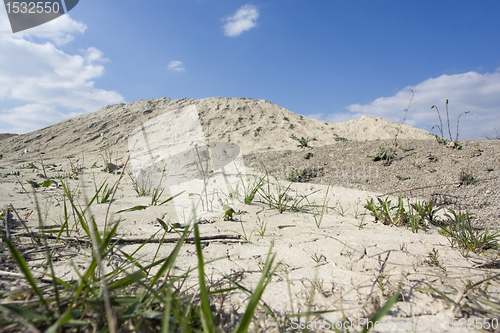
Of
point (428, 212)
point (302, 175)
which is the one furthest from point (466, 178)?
point (302, 175)

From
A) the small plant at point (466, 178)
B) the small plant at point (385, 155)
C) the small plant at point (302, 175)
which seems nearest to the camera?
the small plant at point (466, 178)

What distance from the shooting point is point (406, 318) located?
882mm

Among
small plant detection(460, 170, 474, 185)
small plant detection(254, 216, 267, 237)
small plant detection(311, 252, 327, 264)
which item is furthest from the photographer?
small plant detection(460, 170, 474, 185)

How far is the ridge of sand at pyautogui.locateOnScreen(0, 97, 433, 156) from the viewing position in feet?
27.4

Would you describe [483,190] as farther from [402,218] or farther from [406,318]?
[406,318]

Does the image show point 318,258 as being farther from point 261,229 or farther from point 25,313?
point 25,313

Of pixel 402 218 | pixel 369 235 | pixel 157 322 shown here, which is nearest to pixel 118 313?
pixel 157 322

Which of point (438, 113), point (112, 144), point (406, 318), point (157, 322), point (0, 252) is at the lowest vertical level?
point (406, 318)

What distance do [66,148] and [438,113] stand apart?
432 inches

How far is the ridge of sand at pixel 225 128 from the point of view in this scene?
329 inches

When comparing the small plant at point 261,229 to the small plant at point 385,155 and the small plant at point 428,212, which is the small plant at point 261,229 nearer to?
the small plant at point 428,212

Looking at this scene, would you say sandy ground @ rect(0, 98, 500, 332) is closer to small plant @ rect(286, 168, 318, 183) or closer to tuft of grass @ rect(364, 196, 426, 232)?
tuft of grass @ rect(364, 196, 426, 232)

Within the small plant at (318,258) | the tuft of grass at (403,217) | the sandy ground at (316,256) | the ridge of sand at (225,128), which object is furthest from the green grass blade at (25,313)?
the ridge of sand at (225,128)

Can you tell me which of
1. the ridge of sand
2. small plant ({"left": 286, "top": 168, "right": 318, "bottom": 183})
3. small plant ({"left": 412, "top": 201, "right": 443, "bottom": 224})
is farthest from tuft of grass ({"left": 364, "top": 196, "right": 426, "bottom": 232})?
the ridge of sand
